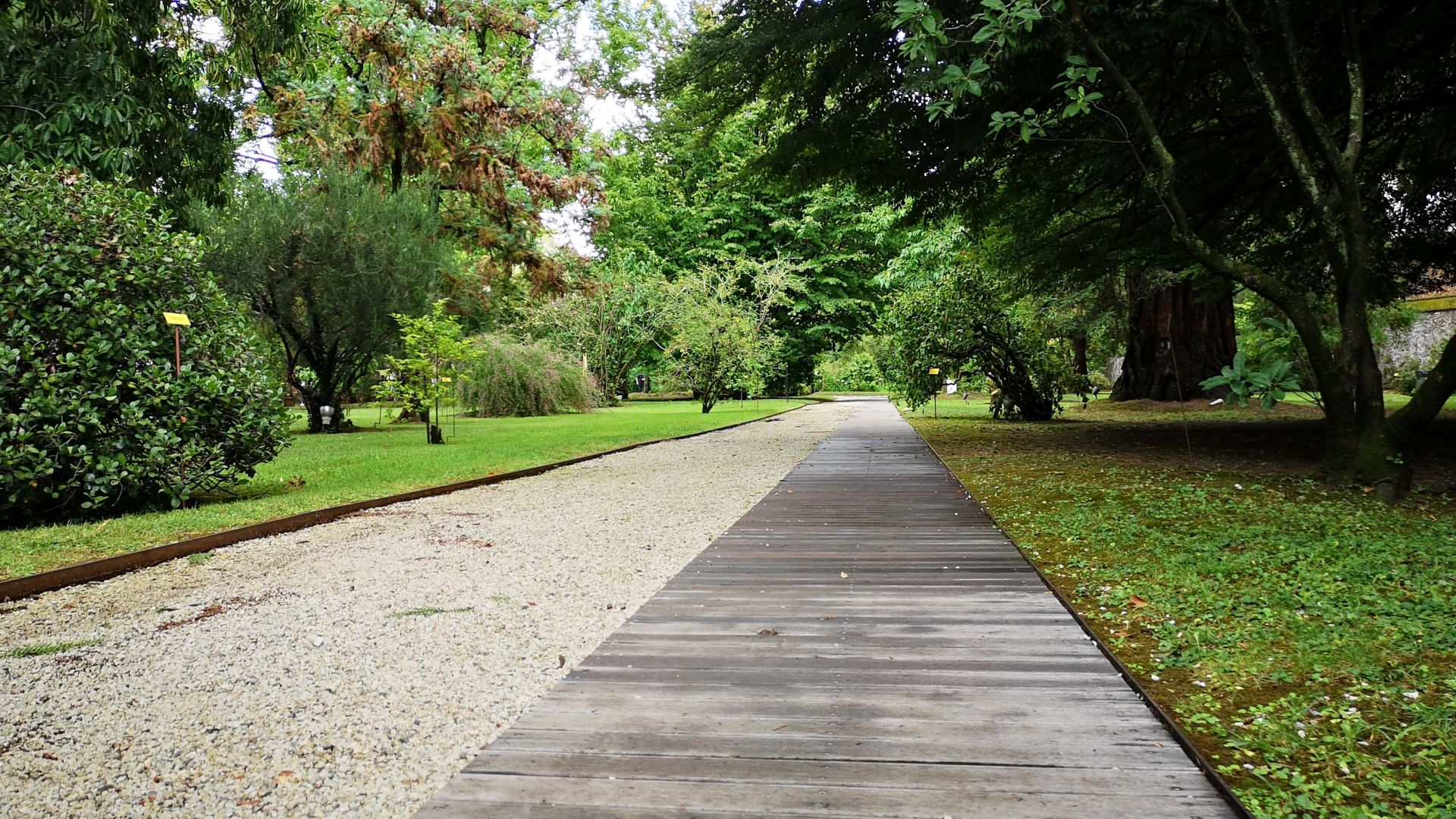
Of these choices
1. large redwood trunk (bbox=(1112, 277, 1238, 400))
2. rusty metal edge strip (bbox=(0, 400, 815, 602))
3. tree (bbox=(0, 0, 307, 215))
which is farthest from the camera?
large redwood trunk (bbox=(1112, 277, 1238, 400))

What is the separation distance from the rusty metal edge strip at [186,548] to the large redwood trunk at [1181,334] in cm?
1502

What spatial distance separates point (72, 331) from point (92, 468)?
1016 mm

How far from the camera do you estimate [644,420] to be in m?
19.5

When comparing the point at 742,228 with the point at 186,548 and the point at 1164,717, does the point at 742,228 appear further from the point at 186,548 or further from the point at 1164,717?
the point at 1164,717

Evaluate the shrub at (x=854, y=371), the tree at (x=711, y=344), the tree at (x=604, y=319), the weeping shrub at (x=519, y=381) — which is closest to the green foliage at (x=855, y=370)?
the shrub at (x=854, y=371)

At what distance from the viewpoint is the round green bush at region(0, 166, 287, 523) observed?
5367 mm

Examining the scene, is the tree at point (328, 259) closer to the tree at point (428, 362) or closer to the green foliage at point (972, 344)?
the tree at point (428, 362)

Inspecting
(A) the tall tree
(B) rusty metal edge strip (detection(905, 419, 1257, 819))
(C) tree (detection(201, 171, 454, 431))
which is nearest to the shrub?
(A) the tall tree

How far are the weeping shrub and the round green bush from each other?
48.3 feet

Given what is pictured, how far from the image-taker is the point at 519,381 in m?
22.3

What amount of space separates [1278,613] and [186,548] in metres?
6.08

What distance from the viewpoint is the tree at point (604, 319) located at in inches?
1085

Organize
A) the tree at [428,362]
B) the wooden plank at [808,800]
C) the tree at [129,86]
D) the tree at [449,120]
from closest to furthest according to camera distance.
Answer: the wooden plank at [808,800], the tree at [129,86], the tree at [428,362], the tree at [449,120]

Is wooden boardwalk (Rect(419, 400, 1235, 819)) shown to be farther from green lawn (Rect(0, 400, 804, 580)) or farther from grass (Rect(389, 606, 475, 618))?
green lawn (Rect(0, 400, 804, 580))
